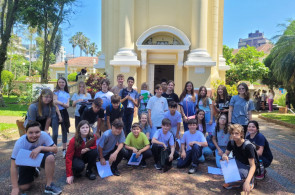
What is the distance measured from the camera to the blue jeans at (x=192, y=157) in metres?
4.63

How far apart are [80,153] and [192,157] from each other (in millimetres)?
2147

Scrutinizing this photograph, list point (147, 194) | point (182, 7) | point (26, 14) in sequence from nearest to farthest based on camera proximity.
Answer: point (147, 194), point (182, 7), point (26, 14)

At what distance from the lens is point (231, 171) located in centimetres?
381

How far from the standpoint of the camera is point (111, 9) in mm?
13414

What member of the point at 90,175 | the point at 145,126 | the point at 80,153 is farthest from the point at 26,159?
the point at 145,126

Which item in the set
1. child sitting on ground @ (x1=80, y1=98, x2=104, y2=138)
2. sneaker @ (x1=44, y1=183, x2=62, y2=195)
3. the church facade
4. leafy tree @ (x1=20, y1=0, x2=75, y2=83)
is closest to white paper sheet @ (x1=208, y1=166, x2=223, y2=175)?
child sitting on ground @ (x1=80, y1=98, x2=104, y2=138)

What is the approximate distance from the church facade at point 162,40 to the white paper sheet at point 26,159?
854 centimetres

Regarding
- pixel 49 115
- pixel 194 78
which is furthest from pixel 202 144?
pixel 194 78

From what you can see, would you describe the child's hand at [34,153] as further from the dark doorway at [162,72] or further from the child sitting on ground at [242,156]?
the dark doorway at [162,72]

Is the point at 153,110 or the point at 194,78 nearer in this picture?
the point at 153,110

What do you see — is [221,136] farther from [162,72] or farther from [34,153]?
[162,72]

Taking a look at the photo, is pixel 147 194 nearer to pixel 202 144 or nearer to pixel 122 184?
pixel 122 184

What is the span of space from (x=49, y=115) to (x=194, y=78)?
8601 mm

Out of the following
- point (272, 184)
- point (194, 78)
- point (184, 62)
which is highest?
point (184, 62)
